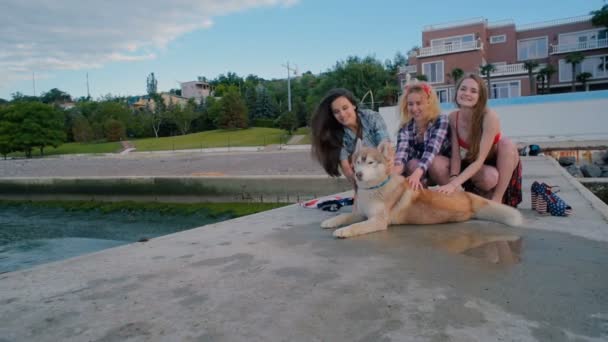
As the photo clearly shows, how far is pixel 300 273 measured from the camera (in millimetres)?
2916

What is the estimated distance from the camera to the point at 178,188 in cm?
1463

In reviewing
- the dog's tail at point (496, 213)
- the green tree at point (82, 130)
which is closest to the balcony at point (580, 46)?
the dog's tail at point (496, 213)

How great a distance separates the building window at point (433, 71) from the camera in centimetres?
3619

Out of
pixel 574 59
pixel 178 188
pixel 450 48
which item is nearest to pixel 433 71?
pixel 450 48

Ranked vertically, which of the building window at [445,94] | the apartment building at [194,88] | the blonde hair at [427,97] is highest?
the apartment building at [194,88]

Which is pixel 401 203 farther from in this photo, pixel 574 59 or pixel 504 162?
pixel 574 59

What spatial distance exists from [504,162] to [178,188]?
39.7 feet

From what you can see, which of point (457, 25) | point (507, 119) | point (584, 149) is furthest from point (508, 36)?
point (584, 149)

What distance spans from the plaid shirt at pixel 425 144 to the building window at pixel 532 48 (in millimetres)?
38601

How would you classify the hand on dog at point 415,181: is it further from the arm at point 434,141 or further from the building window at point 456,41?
the building window at point 456,41

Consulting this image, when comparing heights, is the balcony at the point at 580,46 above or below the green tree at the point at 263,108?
above

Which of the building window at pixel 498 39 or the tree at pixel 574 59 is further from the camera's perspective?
the building window at pixel 498 39

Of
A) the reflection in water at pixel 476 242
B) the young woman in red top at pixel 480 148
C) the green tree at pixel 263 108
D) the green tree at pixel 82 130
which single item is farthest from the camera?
the green tree at pixel 263 108

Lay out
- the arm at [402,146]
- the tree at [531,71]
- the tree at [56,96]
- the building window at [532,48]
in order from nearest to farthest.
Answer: the arm at [402,146], the tree at [531,71], the building window at [532,48], the tree at [56,96]
